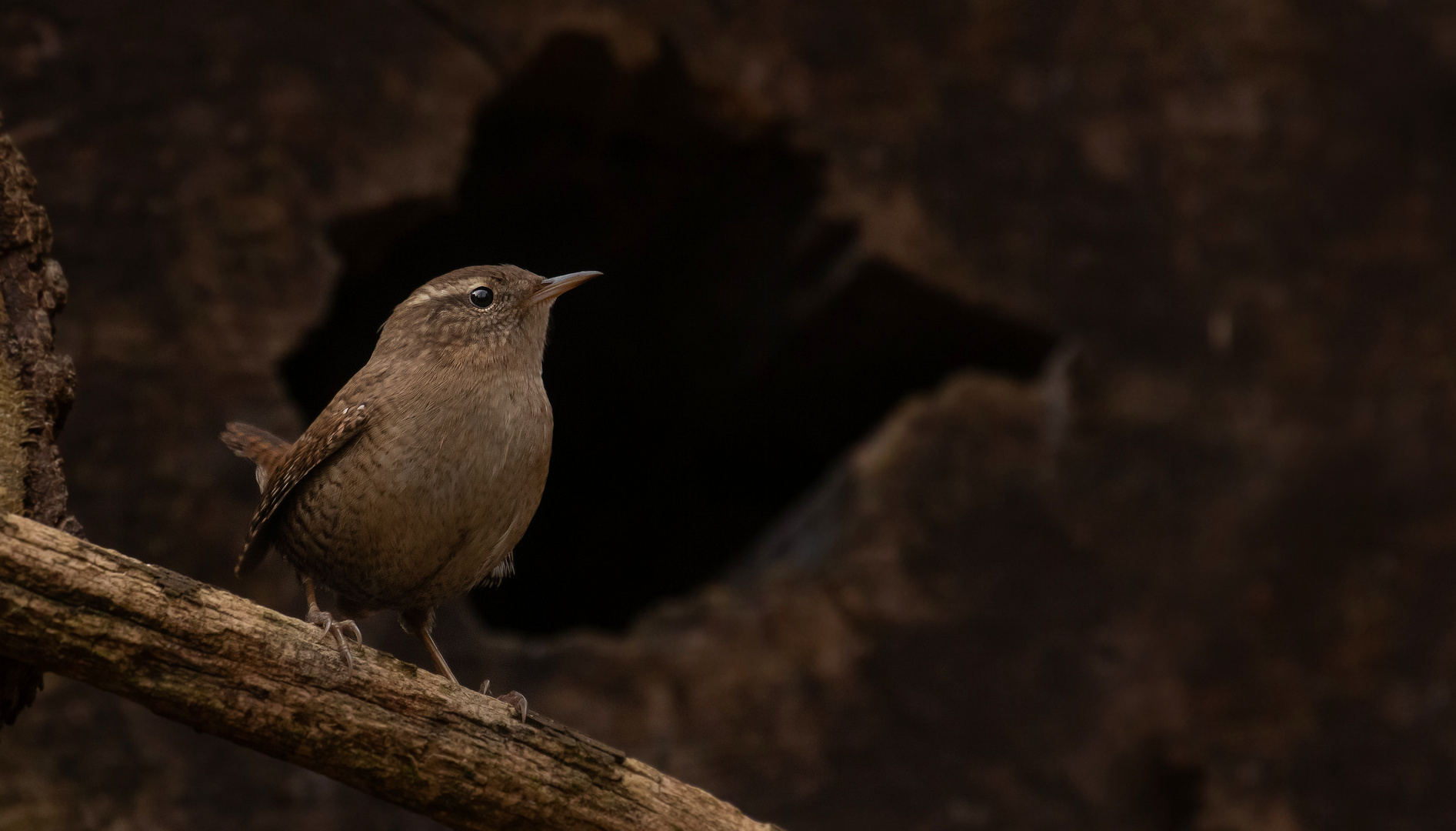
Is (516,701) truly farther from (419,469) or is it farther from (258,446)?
(258,446)

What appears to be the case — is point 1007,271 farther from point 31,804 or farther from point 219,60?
point 31,804

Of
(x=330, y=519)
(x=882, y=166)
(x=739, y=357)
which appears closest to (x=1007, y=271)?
(x=882, y=166)

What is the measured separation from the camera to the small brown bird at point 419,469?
2.74m

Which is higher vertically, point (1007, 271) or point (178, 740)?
point (1007, 271)

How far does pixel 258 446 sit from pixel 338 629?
0.96 metres

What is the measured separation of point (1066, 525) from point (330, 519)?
2.41m

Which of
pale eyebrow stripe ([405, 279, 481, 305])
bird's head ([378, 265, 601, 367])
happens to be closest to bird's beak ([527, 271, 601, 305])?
bird's head ([378, 265, 601, 367])

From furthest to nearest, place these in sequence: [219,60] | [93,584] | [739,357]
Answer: [739,357] → [219,60] → [93,584]

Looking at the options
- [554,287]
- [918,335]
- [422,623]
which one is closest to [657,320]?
[918,335]

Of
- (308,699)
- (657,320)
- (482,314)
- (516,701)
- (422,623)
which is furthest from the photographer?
(657,320)

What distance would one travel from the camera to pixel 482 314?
309 centimetres

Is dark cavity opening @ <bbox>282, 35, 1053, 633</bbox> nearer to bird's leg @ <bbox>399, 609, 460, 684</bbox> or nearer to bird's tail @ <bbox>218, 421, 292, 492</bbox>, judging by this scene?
bird's tail @ <bbox>218, 421, 292, 492</bbox>

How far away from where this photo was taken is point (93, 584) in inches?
84.6

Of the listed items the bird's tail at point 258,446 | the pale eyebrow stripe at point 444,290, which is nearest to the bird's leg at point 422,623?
the bird's tail at point 258,446
